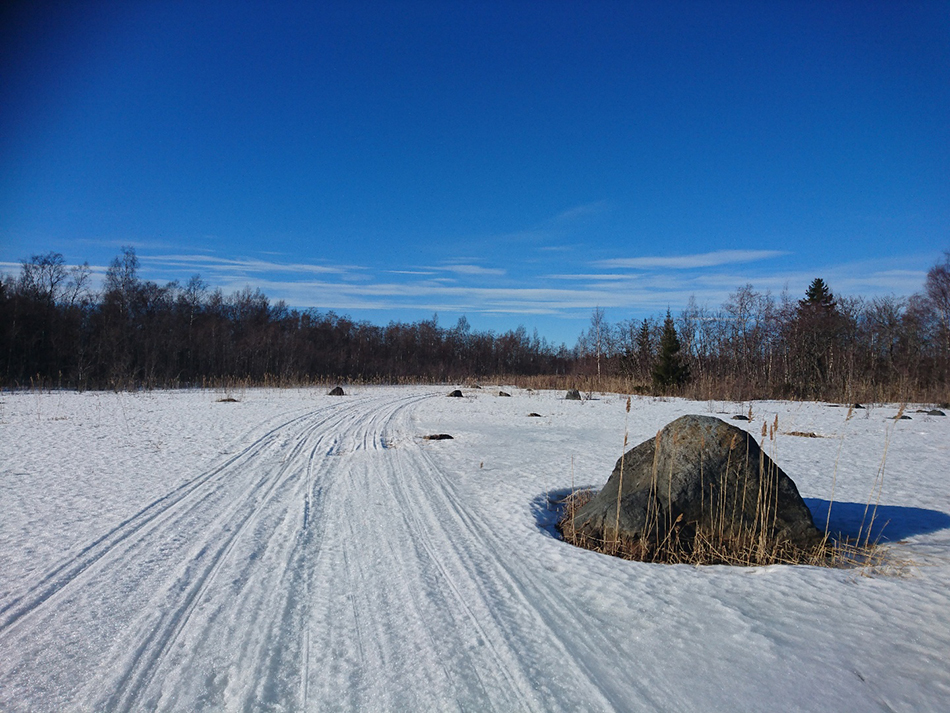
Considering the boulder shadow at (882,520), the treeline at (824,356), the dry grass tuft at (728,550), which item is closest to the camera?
the dry grass tuft at (728,550)

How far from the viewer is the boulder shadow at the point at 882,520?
4.94m

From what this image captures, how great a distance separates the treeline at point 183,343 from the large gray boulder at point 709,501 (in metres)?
28.0

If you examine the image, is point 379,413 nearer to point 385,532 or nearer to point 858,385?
point 385,532

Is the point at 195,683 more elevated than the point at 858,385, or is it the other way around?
the point at 858,385

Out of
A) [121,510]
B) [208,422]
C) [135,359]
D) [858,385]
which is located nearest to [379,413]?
[208,422]

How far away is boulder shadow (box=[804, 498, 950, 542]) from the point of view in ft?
16.2

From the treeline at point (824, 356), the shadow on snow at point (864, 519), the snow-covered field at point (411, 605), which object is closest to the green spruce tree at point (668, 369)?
the treeline at point (824, 356)

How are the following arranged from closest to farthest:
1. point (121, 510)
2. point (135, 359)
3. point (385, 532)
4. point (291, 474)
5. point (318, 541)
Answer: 1. point (318, 541)
2. point (385, 532)
3. point (121, 510)
4. point (291, 474)
5. point (135, 359)

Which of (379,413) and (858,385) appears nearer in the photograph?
(379,413)

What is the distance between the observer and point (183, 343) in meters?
38.1

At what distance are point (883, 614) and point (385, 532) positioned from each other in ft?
12.8

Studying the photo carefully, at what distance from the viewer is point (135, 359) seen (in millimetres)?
34906

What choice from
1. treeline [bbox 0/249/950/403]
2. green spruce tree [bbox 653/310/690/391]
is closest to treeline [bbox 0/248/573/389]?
treeline [bbox 0/249/950/403]

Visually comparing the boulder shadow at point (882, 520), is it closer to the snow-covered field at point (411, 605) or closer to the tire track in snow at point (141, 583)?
the snow-covered field at point (411, 605)
